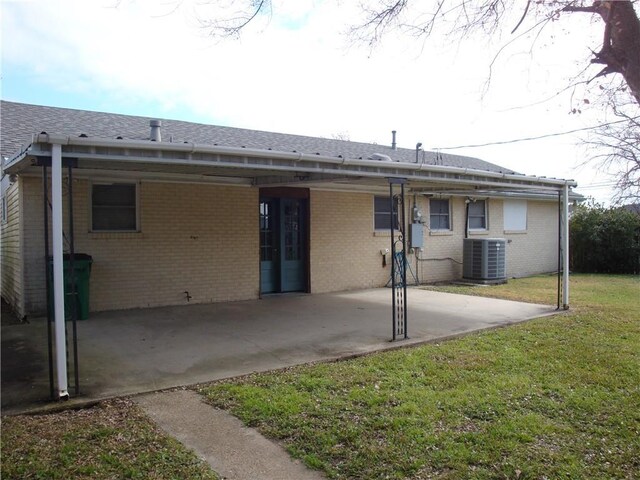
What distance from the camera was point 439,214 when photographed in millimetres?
15039

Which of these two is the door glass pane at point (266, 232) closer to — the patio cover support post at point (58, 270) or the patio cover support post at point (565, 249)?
the patio cover support post at point (565, 249)

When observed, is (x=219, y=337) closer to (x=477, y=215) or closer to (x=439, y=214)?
(x=439, y=214)

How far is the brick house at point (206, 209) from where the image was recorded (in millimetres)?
7312

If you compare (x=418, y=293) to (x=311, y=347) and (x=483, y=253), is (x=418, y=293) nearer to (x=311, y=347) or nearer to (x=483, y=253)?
(x=483, y=253)

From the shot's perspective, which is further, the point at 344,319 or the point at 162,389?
the point at 344,319

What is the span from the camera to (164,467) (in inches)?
139

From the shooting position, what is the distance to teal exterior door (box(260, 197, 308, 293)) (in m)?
11.5

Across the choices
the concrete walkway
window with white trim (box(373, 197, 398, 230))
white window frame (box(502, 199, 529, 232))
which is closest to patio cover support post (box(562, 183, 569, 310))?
window with white trim (box(373, 197, 398, 230))

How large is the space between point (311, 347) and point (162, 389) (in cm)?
221

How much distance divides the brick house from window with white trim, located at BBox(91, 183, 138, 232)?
0.02m

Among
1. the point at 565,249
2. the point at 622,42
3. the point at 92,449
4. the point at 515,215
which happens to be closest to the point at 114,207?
the point at 92,449

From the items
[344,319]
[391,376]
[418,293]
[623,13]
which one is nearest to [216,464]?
[391,376]

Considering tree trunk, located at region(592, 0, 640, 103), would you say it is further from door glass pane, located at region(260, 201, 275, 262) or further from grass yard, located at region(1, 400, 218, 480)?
door glass pane, located at region(260, 201, 275, 262)

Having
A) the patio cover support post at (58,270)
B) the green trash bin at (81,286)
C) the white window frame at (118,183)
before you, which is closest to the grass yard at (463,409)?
the patio cover support post at (58,270)
